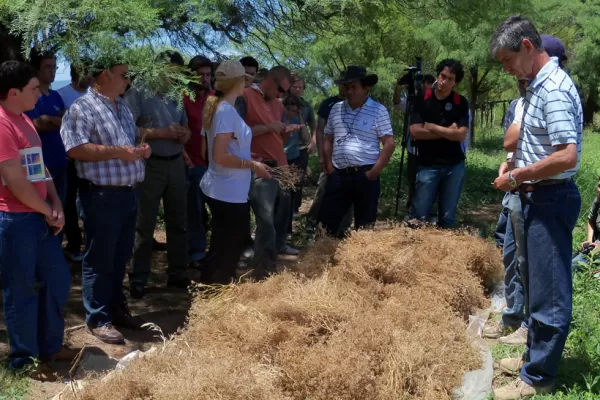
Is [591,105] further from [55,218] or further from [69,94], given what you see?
[55,218]

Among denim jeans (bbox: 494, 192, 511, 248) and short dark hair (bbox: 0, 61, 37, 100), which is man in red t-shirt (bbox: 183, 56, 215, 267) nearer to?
short dark hair (bbox: 0, 61, 37, 100)

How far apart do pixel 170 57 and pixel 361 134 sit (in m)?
2.06

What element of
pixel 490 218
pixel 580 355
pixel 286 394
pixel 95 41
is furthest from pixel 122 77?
pixel 490 218

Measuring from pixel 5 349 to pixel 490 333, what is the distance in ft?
10.3

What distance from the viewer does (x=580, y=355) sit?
379 centimetres

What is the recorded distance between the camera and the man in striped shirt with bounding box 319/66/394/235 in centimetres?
581

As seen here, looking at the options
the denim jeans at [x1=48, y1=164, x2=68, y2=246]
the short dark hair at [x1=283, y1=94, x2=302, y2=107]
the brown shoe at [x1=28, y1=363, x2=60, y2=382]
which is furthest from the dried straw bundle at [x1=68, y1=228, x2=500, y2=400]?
the short dark hair at [x1=283, y1=94, x2=302, y2=107]

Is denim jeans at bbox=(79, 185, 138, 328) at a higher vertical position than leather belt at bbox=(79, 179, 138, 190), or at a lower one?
lower

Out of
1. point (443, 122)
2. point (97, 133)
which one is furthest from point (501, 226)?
point (97, 133)

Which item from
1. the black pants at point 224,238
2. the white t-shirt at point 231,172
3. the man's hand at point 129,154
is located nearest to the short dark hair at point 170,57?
the white t-shirt at point 231,172

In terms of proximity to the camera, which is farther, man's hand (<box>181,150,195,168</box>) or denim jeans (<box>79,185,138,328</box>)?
man's hand (<box>181,150,195,168</box>)

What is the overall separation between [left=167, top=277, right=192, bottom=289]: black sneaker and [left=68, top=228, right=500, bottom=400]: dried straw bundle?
50.3 inches

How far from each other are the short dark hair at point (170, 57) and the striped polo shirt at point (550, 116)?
2.10 meters

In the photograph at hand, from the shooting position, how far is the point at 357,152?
5797mm
